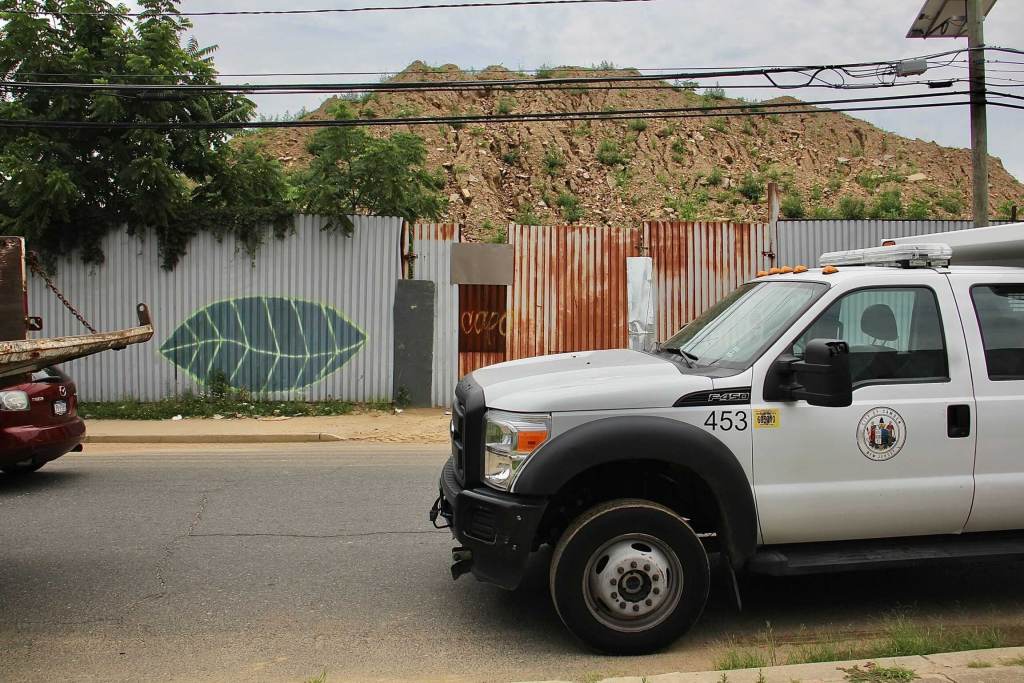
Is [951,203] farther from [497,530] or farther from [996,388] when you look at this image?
[497,530]

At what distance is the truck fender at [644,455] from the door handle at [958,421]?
115cm

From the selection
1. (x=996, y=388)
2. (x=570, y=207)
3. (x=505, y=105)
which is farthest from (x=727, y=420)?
(x=505, y=105)

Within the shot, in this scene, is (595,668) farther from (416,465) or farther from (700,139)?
(700,139)

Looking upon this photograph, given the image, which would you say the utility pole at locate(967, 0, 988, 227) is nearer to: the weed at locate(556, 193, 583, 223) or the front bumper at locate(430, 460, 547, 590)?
the front bumper at locate(430, 460, 547, 590)

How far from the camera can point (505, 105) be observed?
40594 mm

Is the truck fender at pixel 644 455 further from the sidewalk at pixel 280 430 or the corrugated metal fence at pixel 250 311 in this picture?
the corrugated metal fence at pixel 250 311

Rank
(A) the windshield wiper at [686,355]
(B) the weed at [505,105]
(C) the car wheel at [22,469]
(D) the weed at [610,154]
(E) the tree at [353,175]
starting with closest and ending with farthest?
(A) the windshield wiper at [686,355]
(C) the car wheel at [22,469]
(E) the tree at [353,175]
(D) the weed at [610,154]
(B) the weed at [505,105]

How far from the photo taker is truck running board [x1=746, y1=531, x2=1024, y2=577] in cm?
433

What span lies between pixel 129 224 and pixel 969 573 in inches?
514

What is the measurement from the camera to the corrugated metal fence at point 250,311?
14.1 m

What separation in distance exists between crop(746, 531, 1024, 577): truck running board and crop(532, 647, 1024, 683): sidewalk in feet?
1.82

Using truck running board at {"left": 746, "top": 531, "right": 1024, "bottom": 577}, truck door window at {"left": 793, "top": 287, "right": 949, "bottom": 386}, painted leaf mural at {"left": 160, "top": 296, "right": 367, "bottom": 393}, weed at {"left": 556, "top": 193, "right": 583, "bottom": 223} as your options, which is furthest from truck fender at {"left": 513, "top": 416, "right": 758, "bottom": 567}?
weed at {"left": 556, "top": 193, "right": 583, "bottom": 223}

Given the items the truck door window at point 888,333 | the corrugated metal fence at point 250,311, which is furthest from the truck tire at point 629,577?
the corrugated metal fence at point 250,311

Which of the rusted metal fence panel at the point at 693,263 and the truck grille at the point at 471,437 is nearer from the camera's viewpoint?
the truck grille at the point at 471,437
